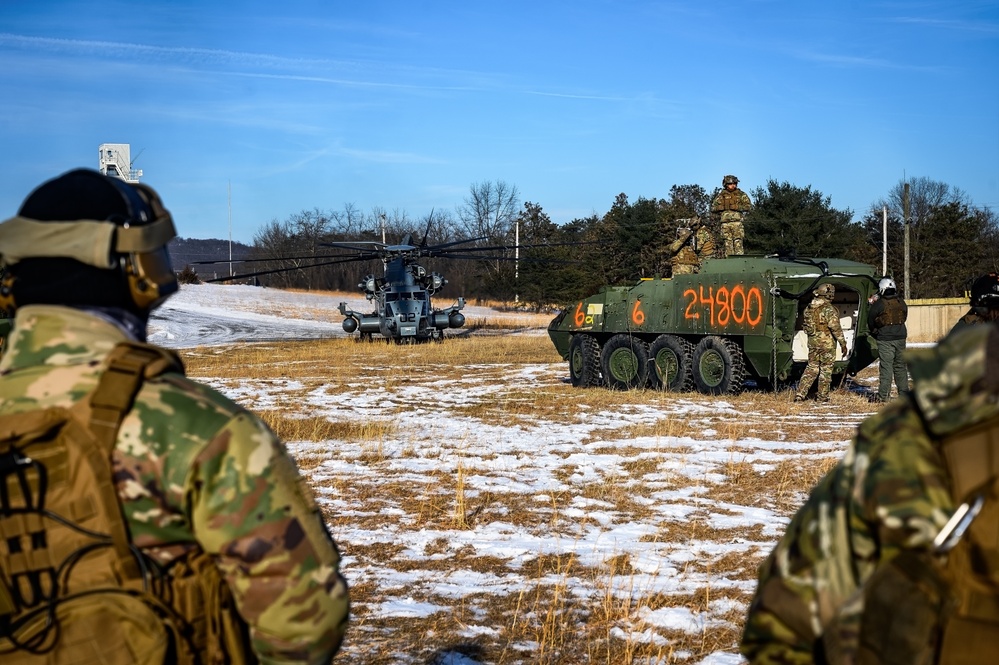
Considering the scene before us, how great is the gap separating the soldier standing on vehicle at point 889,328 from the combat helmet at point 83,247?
44.4 feet

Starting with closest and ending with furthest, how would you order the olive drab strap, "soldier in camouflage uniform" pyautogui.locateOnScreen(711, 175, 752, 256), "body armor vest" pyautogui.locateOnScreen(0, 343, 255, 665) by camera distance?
the olive drab strap < "body armor vest" pyautogui.locateOnScreen(0, 343, 255, 665) < "soldier in camouflage uniform" pyautogui.locateOnScreen(711, 175, 752, 256)

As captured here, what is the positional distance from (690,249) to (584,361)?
8.67ft

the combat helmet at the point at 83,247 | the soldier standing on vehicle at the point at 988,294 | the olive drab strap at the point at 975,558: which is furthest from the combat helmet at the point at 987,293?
the combat helmet at the point at 83,247

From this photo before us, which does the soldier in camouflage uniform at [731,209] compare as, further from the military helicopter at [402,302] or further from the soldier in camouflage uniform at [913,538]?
the soldier in camouflage uniform at [913,538]

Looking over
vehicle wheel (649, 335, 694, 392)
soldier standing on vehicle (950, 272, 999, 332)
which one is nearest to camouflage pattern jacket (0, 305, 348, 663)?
soldier standing on vehicle (950, 272, 999, 332)

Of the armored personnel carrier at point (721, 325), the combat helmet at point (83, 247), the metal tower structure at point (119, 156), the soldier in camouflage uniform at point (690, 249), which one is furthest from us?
the metal tower structure at point (119, 156)

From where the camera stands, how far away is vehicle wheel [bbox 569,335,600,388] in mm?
19078

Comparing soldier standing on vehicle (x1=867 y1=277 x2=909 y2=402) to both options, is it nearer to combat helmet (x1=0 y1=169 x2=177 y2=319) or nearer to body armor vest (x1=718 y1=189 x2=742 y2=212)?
body armor vest (x1=718 y1=189 x2=742 y2=212)

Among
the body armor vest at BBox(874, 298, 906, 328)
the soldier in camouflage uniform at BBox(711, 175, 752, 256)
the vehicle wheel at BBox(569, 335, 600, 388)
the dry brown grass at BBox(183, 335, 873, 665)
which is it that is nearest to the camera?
the dry brown grass at BBox(183, 335, 873, 665)

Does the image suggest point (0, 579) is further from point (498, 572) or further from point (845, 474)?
point (498, 572)

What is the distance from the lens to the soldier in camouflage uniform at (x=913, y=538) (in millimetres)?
1679

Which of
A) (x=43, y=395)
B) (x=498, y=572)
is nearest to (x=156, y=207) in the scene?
(x=43, y=395)

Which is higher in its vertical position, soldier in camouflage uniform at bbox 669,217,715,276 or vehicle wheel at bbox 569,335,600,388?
soldier in camouflage uniform at bbox 669,217,715,276

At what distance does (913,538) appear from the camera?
1.77 meters
